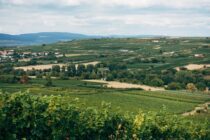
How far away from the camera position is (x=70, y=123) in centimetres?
2525

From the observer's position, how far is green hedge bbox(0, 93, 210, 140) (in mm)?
23016

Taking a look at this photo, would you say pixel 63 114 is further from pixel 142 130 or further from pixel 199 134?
pixel 199 134

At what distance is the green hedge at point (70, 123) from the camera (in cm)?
2302

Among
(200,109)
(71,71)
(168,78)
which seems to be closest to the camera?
(200,109)

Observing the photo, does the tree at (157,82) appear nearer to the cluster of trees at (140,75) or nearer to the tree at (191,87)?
the cluster of trees at (140,75)

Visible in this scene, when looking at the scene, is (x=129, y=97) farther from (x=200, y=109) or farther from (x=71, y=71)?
(x=71, y=71)

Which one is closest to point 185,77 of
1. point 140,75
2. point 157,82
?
point 157,82

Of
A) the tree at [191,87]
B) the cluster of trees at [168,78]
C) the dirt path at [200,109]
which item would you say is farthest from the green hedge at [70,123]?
the cluster of trees at [168,78]

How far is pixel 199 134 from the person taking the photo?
1287 inches

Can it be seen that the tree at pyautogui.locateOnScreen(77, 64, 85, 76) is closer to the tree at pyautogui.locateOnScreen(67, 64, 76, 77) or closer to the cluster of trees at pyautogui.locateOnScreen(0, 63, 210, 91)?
the cluster of trees at pyautogui.locateOnScreen(0, 63, 210, 91)

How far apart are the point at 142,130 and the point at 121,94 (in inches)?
2209

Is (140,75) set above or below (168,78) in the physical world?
above

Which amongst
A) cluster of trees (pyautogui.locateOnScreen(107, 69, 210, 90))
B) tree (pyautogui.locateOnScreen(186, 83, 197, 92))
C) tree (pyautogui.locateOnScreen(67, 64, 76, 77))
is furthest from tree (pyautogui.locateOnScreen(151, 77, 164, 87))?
tree (pyautogui.locateOnScreen(67, 64, 76, 77))

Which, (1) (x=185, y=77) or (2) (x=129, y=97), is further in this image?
(1) (x=185, y=77)
